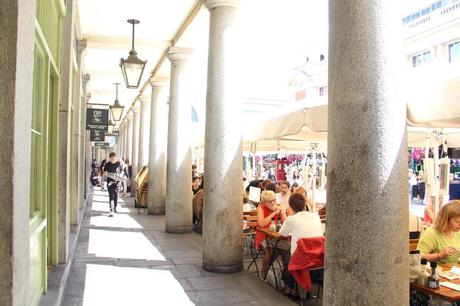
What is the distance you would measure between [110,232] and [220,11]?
17.2 ft

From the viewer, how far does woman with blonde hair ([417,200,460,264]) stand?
13.5 feet

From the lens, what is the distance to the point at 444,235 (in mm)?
4172

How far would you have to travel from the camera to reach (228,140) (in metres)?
5.98

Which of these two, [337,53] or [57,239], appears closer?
[337,53]

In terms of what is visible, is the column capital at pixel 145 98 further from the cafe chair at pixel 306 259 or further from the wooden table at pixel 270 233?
the cafe chair at pixel 306 259

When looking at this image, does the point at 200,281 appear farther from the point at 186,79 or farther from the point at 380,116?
the point at 186,79

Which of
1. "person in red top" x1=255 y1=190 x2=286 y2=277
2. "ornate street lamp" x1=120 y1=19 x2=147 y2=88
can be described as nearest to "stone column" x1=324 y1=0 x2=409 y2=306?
"person in red top" x1=255 y1=190 x2=286 y2=277

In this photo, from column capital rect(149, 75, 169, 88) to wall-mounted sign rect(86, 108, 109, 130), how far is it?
307 cm

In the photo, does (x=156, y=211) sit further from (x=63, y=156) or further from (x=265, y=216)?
(x=63, y=156)

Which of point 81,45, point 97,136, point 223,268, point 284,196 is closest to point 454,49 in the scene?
point 97,136

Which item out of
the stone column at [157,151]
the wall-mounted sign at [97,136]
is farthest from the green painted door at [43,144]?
the wall-mounted sign at [97,136]

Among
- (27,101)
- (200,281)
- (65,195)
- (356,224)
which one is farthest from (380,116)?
(65,195)

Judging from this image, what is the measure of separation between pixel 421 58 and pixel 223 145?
2625 centimetres

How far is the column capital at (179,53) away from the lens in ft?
29.2
